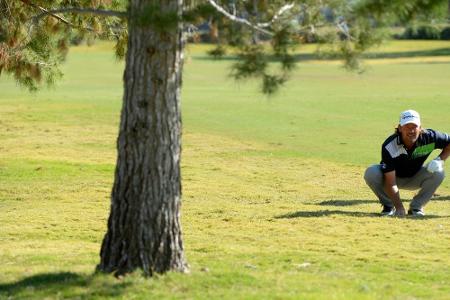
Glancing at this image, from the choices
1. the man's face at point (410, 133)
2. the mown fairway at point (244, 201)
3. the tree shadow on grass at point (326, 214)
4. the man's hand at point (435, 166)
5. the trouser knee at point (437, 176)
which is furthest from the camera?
the trouser knee at point (437, 176)

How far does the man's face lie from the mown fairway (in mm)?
941

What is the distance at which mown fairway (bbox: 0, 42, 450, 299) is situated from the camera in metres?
8.14

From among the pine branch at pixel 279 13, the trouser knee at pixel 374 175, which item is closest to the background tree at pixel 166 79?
the pine branch at pixel 279 13

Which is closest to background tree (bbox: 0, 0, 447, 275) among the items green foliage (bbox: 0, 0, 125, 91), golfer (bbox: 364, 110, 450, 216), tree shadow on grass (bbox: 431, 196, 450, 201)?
green foliage (bbox: 0, 0, 125, 91)

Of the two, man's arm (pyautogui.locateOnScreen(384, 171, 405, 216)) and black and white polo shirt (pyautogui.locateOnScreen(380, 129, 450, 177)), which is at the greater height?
black and white polo shirt (pyautogui.locateOnScreen(380, 129, 450, 177))

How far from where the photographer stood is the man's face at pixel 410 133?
39.0 feet

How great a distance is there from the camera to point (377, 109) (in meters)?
26.8

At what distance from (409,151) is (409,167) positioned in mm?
304

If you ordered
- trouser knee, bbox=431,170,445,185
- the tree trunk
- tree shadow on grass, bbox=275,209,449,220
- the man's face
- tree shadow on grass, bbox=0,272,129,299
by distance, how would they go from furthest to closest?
→ trouser knee, bbox=431,170,445,185
tree shadow on grass, bbox=275,209,449,220
the man's face
the tree trunk
tree shadow on grass, bbox=0,272,129,299

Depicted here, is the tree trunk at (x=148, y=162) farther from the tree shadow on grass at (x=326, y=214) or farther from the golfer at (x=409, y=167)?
the golfer at (x=409, y=167)

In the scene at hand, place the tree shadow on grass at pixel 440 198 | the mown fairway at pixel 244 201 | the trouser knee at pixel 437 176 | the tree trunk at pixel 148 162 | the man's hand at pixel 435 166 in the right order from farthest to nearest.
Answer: the tree shadow on grass at pixel 440 198
the trouser knee at pixel 437 176
the man's hand at pixel 435 166
the mown fairway at pixel 244 201
the tree trunk at pixel 148 162

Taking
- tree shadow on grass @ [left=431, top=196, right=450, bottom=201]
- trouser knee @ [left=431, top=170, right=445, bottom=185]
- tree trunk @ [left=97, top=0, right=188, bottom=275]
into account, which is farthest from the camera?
tree shadow on grass @ [left=431, top=196, right=450, bottom=201]

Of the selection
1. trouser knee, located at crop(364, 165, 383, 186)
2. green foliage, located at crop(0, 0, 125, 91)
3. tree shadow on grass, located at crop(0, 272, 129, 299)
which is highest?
green foliage, located at crop(0, 0, 125, 91)

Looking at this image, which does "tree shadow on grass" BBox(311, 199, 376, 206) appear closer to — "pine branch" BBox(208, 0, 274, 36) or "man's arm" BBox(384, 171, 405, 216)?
"man's arm" BBox(384, 171, 405, 216)
